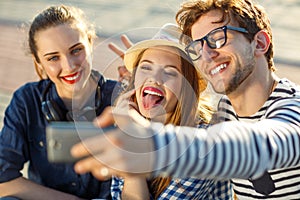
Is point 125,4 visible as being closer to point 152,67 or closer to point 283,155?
point 152,67

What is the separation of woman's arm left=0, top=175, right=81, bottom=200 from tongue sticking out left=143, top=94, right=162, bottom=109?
744 mm

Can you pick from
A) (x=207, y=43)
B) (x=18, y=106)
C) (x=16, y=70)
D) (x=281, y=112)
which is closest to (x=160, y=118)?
(x=207, y=43)

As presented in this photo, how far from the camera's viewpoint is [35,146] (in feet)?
9.14

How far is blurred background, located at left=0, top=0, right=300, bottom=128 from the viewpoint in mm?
5577

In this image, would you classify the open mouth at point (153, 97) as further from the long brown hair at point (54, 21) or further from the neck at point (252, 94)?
the long brown hair at point (54, 21)

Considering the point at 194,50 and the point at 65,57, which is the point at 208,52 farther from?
the point at 65,57

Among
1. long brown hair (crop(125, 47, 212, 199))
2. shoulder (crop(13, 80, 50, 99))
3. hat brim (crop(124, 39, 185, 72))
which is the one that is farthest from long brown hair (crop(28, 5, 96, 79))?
long brown hair (crop(125, 47, 212, 199))

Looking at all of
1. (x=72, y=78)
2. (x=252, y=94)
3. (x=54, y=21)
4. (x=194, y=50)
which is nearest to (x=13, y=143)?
(x=72, y=78)

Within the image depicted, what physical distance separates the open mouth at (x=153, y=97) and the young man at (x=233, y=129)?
188 mm

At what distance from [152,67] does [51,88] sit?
2.40ft

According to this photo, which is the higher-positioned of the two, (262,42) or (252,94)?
(262,42)

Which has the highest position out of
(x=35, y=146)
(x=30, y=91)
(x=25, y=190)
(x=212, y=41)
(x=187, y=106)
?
(x=212, y=41)

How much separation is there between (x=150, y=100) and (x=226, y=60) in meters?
0.32

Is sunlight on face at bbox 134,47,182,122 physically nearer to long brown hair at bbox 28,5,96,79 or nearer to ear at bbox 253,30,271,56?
ear at bbox 253,30,271,56
